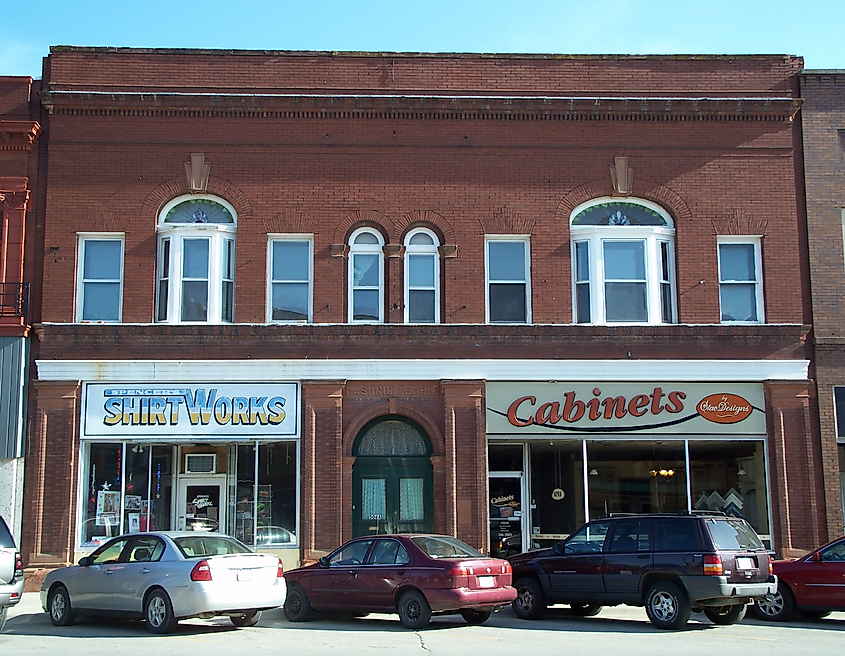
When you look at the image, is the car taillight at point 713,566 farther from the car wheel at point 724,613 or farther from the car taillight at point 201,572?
the car taillight at point 201,572

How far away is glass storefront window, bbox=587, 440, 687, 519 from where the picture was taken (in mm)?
21078

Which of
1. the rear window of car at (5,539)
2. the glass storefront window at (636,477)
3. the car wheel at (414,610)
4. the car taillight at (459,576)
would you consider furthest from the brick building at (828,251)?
the rear window of car at (5,539)

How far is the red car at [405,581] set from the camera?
46.4 feet

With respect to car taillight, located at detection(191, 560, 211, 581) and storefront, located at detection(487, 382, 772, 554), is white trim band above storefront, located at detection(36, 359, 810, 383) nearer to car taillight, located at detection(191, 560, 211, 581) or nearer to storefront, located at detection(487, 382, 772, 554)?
storefront, located at detection(487, 382, 772, 554)

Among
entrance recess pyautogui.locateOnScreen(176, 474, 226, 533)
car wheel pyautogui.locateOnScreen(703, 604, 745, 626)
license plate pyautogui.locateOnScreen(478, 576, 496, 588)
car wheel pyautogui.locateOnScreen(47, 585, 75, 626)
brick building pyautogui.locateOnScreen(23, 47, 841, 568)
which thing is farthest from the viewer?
entrance recess pyautogui.locateOnScreen(176, 474, 226, 533)

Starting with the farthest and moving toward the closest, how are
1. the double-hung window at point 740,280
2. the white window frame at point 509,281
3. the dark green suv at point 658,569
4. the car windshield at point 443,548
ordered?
the double-hung window at point 740,280 < the white window frame at point 509,281 < the car windshield at point 443,548 < the dark green suv at point 658,569

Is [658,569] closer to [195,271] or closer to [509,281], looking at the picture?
[509,281]

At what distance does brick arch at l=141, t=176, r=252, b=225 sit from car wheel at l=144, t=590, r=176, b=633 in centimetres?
976

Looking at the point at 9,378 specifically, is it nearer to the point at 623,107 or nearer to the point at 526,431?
the point at 526,431

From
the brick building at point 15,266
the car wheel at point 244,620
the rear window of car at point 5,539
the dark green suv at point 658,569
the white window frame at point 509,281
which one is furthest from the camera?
the white window frame at point 509,281

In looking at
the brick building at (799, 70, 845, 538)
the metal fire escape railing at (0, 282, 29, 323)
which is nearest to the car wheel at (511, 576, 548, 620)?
the brick building at (799, 70, 845, 538)

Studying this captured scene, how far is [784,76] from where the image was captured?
74.3 feet

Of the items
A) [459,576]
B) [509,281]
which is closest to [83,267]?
[509,281]

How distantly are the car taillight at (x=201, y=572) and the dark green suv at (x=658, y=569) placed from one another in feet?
16.8
